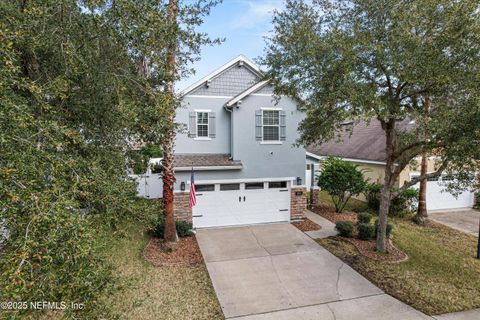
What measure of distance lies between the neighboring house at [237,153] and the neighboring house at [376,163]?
204cm

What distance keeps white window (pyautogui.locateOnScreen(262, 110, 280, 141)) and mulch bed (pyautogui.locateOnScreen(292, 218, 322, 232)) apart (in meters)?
4.08

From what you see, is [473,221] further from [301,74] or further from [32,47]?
[32,47]

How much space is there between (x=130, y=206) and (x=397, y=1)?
811cm

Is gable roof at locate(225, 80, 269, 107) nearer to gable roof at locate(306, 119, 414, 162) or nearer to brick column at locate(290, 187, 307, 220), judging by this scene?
brick column at locate(290, 187, 307, 220)

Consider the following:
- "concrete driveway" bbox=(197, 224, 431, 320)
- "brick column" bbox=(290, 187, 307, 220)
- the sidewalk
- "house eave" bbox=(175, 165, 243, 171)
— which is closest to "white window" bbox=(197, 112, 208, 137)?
"house eave" bbox=(175, 165, 243, 171)

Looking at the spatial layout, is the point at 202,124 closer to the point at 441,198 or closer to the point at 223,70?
the point at 223,70

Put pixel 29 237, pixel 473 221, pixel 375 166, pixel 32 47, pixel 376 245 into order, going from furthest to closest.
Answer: pixel 375 166 → pixel 473 221 → pixel 376 245 → pixel 32 47 → pixel 29 237

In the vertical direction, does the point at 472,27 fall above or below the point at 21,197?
above

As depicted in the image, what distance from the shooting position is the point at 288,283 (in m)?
7.48

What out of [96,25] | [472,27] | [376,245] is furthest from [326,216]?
[96,25]

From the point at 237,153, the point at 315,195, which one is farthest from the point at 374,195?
the point at 237,153

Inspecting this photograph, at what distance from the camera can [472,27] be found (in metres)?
6.22

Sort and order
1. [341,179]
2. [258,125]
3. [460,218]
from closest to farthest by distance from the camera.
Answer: [258,125], [341,179], [460,218]

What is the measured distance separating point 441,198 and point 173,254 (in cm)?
1509
